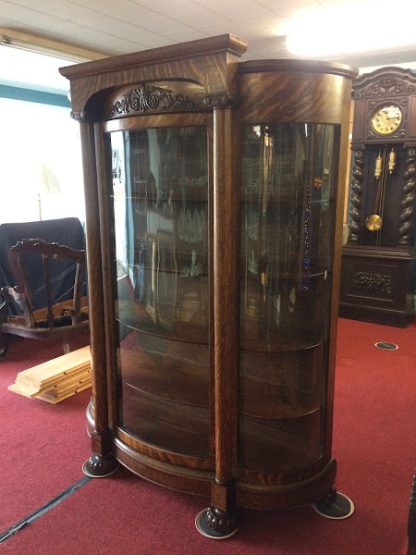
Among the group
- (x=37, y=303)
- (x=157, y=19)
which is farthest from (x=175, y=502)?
(x=157, y=19)

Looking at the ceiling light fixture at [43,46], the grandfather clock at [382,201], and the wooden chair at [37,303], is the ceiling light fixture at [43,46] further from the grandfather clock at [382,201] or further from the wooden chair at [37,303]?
the grandfather clock at [382,201]

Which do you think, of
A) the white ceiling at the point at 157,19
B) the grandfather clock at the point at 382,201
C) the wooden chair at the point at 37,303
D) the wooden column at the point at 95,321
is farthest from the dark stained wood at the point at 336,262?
the grandfather clock at the point at 382,201

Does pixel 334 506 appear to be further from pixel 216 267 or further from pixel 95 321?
pixel 95 321

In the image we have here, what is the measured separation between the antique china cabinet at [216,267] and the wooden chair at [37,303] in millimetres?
1207

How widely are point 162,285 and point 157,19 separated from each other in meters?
2.02

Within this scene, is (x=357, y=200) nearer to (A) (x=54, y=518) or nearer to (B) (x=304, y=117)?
(B) (x=304, y=117)

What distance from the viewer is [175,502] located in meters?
1.82

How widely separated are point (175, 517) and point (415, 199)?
10.8ft

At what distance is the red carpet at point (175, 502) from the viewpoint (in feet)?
5.27

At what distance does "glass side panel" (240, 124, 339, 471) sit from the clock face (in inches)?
106

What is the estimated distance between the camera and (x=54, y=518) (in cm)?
173

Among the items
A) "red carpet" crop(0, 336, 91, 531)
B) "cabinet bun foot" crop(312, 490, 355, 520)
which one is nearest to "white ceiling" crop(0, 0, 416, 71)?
"red carpet" crop(0, 336, 91, 531)

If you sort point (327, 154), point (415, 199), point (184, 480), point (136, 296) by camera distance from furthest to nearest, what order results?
point (415, 199) < point (136, 296) < point (184, 480) < point (327, 154)

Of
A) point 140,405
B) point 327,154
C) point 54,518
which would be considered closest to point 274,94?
point 327,154
